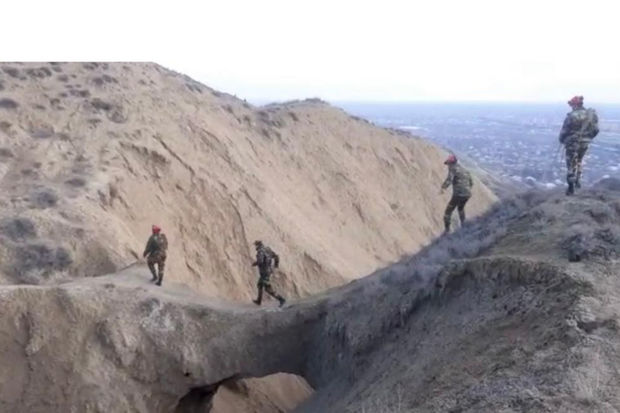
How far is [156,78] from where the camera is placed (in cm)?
3122

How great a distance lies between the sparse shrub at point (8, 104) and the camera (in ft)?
81.8

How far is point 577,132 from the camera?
1483cm

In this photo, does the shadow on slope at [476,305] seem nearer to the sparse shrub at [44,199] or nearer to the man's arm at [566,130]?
the man's arm at [566,130]

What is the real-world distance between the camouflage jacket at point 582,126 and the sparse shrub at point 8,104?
2004 cm

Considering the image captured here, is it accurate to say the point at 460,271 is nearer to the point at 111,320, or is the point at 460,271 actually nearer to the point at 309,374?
the point at 309,374

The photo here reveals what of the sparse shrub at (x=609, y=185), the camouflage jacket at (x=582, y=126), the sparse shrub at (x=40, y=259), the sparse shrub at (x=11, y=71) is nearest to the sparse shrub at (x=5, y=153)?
the sparse shrub at (x=40, y=259)

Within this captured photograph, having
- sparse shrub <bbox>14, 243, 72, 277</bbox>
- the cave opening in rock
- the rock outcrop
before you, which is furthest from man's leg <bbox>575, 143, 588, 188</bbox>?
sparse shrub <bbox>14, 243, 72, 277</bbox>

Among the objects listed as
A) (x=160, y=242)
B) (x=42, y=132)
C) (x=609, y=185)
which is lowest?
(x=160, y=242)

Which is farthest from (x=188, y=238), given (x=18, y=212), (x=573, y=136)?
(x=573, y=136)

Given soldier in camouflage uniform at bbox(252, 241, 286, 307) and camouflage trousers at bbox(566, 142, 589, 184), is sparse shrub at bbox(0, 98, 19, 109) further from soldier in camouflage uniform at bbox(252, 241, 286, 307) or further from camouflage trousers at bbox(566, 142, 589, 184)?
camouflage trousers at bbox(566, 142, 589, 184)

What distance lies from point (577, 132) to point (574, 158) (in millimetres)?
611

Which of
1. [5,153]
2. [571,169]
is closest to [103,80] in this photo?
[5,153]

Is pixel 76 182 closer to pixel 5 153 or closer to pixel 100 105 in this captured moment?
pixel 5 153

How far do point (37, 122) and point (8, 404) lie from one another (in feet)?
43.9
